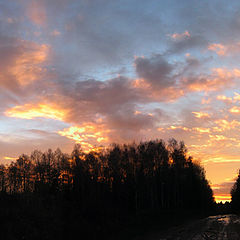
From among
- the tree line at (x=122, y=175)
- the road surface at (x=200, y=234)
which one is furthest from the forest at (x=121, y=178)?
the road surface at (x=200, y=234)

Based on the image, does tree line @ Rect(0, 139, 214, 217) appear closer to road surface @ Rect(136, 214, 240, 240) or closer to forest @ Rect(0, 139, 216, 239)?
forest @ Rect(0, 139, 216, 239)

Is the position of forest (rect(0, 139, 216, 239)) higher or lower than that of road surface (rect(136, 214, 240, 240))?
higher

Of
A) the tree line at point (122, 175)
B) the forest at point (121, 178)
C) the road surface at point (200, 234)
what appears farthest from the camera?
the tree line at point (122, 175)

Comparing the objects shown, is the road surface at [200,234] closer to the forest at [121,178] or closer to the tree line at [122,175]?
the forest at [121,178]

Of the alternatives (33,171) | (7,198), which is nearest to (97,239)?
(7,198)

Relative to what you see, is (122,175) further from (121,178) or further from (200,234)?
(200,234)

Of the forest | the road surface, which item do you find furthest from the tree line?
the road surface

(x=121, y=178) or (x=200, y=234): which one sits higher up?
(x=121, y=178)

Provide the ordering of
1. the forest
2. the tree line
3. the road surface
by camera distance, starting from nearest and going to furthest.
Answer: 1. the road surface
2. the forest
3. the tree line

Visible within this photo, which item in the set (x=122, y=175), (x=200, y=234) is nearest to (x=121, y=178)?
(x=122, y=175)

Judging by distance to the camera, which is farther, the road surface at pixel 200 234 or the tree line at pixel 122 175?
the tree line at pixel 122 175

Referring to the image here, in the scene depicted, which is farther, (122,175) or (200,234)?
(122,175)

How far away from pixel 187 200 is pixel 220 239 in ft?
253

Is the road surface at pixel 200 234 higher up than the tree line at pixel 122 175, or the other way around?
the tree line at pixel 122 175
